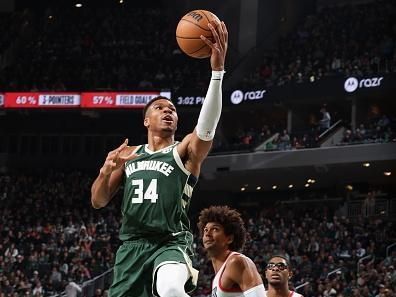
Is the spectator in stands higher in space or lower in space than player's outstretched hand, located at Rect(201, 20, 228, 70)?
higher

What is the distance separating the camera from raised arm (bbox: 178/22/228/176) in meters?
5.94

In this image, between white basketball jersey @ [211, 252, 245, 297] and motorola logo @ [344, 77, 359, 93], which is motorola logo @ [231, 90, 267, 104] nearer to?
motorola logo @ [344, 77, 359, 93]

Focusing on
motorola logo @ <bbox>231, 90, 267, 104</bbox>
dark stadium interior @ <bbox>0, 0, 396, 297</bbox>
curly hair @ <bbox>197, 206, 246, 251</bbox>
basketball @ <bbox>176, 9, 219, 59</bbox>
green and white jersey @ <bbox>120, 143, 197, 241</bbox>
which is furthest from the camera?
motorola logo @ <bbox>231, 90, 267, 104</bbox>

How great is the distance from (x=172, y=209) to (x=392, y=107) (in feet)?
86.4

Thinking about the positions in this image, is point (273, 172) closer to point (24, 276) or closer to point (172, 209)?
point (24, 276)

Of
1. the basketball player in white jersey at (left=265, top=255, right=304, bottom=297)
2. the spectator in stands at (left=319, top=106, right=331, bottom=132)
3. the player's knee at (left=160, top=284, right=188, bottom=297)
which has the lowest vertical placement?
the player's knee at (left=160, top=284, right=188, bottom=297)

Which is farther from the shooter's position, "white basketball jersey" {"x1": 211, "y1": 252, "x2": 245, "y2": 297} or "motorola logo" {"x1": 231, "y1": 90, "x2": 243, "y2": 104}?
"motorola logo" {"x1": 231, "y1": 90, "x2": 243, "y2": 104}

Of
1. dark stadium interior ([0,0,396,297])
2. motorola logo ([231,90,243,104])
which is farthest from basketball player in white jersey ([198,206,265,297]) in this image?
motorola logo ([231,90,243,104])

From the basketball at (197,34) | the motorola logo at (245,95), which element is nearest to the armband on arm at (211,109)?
the basketball at (197,34)

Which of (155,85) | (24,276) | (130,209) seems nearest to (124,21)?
(155,85)

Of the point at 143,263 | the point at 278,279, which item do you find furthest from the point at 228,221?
the point at 143,263

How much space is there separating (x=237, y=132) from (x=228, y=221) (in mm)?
27830

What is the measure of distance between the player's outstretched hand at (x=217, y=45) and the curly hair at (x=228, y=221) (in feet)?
4.94

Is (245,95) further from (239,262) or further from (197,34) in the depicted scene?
(197,34)
